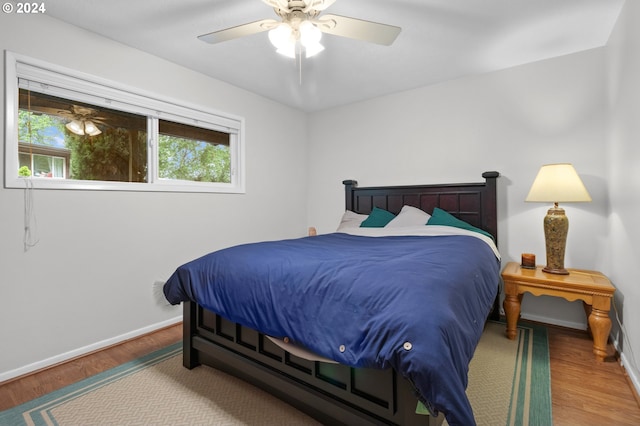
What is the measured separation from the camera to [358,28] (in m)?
1.77

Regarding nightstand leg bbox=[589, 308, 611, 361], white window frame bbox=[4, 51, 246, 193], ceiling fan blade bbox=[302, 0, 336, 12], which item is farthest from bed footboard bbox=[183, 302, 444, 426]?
ceiling fan blade bbox=[302, 0, 336, 12]

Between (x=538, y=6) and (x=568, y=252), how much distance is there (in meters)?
1.99

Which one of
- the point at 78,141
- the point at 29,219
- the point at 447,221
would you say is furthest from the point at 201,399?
the point at 447,221

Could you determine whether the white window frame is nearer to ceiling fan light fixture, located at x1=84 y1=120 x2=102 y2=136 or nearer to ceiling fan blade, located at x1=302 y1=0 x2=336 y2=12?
ceiling fan light fixture, located at x1=84 y1=120 x2=102 y2=136

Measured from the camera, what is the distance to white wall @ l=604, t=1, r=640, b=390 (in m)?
1.85

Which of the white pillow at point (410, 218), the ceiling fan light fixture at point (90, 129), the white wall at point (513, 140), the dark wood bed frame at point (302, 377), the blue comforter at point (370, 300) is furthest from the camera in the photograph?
the white pillow at point (410, 218)

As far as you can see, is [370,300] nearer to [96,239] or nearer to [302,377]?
[302,377]

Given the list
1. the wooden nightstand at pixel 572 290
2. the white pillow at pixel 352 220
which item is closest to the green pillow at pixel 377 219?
the white pillow at pixel 352 220

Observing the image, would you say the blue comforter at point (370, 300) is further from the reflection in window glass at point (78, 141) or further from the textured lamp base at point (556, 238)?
the reflection in window glass at point (78, 141)

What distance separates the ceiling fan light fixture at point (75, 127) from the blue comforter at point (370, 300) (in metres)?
1.45

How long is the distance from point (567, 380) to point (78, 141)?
3805 mm

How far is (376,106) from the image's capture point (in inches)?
150

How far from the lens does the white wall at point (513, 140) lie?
8.70ft

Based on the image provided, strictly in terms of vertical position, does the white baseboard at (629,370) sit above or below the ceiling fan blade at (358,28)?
below
